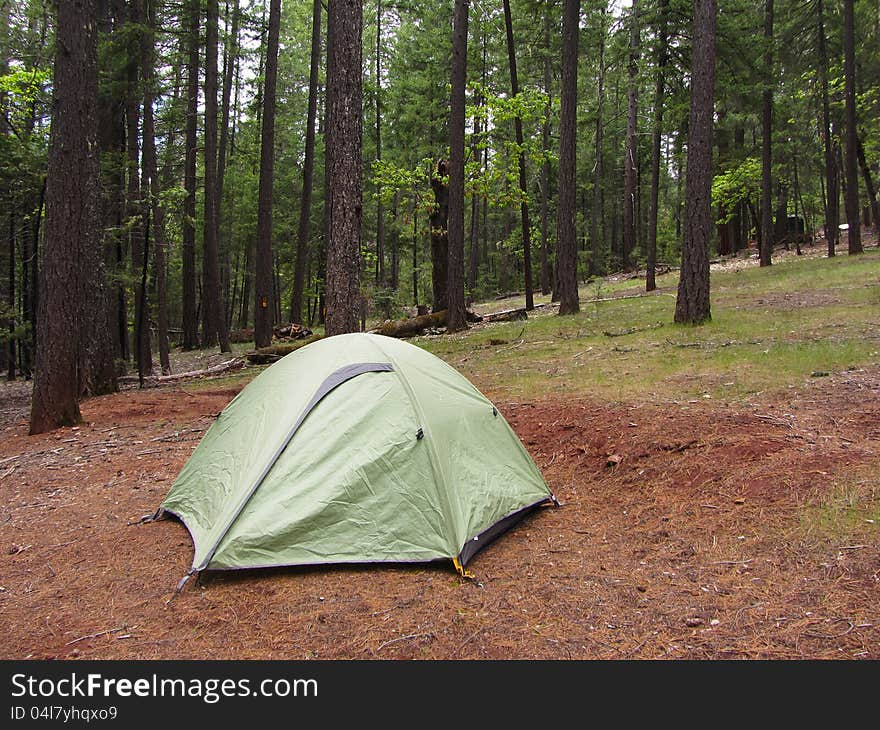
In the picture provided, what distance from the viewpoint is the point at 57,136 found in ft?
26.8

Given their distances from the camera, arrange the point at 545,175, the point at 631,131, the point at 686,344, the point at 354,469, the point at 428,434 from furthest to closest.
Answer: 1. the point at 545,175
2. the point at 631,131
3. the point at 686,344
4. the point at 428,434
5. the point at 354,469

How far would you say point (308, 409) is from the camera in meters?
4.75

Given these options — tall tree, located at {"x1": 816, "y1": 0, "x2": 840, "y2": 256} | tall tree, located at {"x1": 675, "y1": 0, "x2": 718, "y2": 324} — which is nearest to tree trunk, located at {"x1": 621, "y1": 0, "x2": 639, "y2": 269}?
tall tree, located at {"x1": 816, "y1": 0, "x2": 840, "y2": 256}

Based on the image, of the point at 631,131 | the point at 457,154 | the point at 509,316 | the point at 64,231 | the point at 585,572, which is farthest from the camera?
the point at 631,131

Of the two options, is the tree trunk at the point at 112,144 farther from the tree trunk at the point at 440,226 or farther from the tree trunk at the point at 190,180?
the tree trunk at the point at 440,226

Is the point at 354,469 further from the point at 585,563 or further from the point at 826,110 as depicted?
the point at 826,110

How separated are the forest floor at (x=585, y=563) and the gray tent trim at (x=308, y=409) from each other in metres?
0.29

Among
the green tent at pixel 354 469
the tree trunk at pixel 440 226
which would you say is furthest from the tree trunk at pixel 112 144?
the green tent at pixel 354 469

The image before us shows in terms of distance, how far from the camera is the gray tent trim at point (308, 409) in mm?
4098

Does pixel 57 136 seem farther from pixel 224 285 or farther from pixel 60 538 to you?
pixel 224 285

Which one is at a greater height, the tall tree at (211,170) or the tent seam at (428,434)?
the tall tree at (211,170)

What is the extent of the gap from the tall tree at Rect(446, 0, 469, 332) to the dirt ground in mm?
8735

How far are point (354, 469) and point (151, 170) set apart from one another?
1443 cm

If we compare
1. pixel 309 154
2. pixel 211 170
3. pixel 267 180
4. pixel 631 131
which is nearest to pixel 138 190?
pixel 267 180
